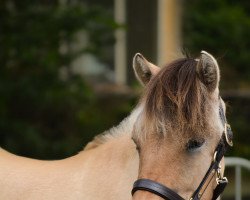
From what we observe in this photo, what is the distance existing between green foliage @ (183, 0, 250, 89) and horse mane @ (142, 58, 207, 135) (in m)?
7.43

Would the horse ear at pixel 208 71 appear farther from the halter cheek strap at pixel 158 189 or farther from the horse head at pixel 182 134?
the halter cheek strap at pixel 158 189

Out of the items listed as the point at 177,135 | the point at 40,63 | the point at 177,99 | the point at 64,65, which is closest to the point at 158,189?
the point at 177,135

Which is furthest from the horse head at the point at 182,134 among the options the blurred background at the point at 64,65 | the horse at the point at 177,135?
the blurred background at the point at 64,65

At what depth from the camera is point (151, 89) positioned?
422 cm

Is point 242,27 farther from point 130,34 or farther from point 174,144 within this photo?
point 174,144

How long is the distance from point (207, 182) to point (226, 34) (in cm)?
813

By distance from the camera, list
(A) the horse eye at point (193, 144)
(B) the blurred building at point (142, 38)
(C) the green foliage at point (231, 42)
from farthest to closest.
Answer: (B) the blurred building at point (142, 38) < (C) the green foliage at point (231, 42) < (A) the horse eye at point (193, 144)

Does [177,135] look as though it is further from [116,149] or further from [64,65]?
[64,65]

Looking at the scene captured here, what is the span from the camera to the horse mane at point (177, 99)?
405 cm

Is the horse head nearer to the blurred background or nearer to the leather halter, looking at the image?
the leather halter

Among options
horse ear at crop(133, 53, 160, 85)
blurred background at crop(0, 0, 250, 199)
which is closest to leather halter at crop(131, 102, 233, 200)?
horse ear at crop(133, 53, 160, 85)

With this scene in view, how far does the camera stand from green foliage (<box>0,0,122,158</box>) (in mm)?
9625

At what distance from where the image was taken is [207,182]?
4.11 metres

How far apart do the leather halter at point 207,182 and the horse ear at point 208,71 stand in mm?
194
